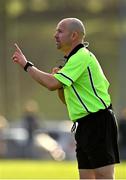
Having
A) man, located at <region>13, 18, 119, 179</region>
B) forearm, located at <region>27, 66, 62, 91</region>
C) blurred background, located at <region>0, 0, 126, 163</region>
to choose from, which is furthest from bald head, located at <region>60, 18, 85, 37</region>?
blurred background, located at <region>0, 0, 126, 163</region>

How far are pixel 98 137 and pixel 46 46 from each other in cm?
1706

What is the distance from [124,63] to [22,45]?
2782 millimetres

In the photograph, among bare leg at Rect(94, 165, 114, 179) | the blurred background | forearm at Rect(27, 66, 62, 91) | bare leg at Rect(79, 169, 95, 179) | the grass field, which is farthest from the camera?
the blurred background

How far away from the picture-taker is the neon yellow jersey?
23.3ft

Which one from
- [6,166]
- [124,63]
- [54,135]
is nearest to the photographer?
[6,166]

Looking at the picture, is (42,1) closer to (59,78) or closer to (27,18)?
(27,18)

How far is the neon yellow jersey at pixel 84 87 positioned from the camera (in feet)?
23.3

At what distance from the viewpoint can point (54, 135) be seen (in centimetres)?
Result: 2031

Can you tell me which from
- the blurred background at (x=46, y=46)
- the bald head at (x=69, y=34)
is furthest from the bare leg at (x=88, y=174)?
the blurred background at (x=46, y=46)

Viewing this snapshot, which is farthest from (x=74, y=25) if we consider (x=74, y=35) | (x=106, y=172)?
(x=106, y=172)

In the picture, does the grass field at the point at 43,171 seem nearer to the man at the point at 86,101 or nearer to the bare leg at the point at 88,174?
the bare leg at the point at 88,174

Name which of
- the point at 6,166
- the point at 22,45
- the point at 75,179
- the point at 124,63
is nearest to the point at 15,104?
the point at 22,45

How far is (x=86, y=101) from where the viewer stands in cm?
713

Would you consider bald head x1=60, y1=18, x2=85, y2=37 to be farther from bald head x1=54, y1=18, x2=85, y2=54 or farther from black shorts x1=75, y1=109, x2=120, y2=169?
black shorts x1=75, y1=109, x2=120, y2=169
